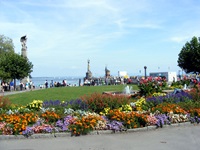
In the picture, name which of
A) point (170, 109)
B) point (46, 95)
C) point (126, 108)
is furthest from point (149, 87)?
point (46, 95)

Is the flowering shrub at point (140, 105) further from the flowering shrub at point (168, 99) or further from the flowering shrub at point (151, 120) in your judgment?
the flowering shrub at point (151, 120)

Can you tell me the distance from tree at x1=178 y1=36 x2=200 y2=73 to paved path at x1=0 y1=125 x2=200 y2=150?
50404mm

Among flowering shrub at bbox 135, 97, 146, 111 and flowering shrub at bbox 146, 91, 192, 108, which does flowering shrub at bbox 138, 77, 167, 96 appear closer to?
flowering shrub at bbox 146, 91, 192, 108

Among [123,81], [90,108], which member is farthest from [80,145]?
[123,81]

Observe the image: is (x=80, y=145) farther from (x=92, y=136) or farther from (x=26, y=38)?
(x=26, y=38)

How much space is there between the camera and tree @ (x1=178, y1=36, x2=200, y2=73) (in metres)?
57.1

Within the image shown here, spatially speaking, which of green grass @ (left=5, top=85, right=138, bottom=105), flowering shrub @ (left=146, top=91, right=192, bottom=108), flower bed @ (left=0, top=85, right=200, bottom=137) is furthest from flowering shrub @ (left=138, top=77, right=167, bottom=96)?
flower bed @ (left=0, top=85, right=200, bottom=137)

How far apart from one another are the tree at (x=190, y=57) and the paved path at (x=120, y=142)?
50404 millimetres

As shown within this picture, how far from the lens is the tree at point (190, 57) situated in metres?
57.1

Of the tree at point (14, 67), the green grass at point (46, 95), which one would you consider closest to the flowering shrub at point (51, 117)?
the green grass at point (46, 95)

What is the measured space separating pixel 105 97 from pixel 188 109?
11.0 ft

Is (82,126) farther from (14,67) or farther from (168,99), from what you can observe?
A: (14,67)

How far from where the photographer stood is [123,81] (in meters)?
52.9

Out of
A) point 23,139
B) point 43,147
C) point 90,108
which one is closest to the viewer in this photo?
point 43,147
